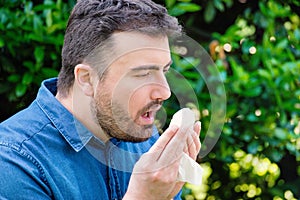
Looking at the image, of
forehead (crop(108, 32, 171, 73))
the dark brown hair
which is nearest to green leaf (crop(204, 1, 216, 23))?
the dark brown hair

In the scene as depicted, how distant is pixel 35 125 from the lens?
1932mm

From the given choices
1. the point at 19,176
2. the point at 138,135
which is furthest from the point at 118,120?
the point at 19,176

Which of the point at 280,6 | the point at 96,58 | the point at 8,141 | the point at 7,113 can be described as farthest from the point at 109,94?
the point at 280,6

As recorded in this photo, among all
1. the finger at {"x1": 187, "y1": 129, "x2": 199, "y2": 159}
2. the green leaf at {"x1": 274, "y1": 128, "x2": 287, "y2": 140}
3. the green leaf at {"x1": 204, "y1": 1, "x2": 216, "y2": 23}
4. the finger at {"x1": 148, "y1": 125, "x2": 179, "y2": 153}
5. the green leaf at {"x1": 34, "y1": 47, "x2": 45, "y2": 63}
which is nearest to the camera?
the finger at {"x1": 148, "y1": 125, "x2": 179, "y2": 153}

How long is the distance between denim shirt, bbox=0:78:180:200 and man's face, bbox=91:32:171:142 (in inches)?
3.8

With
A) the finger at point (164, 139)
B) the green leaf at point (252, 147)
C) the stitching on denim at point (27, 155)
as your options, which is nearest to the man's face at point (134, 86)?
the finger at point (164, 139)

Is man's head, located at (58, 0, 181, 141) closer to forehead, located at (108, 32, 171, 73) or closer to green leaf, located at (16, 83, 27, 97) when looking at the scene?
forehead, located at (108, 32, 171, 73)

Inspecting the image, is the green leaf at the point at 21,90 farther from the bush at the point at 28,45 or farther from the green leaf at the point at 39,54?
the green leaf at the point at 39,54

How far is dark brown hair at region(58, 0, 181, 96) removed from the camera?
1917 mm

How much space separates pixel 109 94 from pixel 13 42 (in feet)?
3.55

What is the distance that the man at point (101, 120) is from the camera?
1800 mm

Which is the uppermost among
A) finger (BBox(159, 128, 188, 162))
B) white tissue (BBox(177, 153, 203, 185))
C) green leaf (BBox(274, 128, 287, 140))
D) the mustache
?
the mustache

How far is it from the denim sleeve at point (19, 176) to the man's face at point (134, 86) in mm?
249

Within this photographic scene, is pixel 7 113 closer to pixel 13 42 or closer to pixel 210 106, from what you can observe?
pixel 13 42
